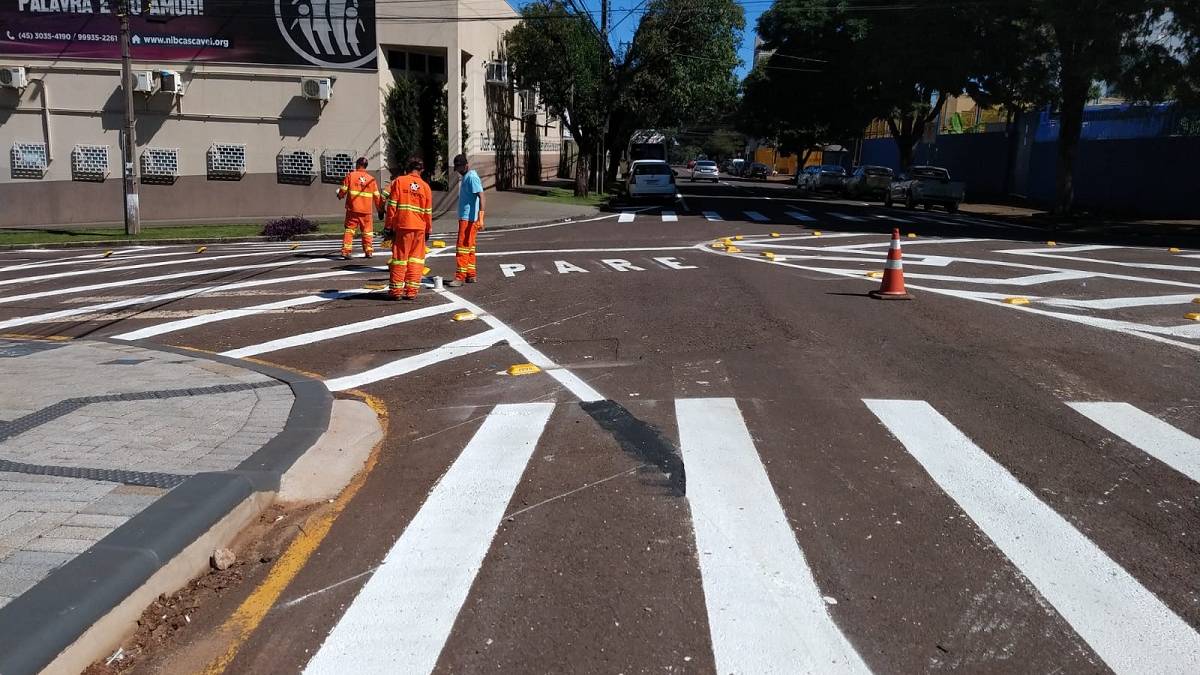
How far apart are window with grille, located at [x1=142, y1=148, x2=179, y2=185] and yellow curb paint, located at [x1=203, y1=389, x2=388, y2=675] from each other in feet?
80.6

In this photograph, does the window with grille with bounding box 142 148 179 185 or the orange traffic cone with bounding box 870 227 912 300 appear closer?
the orange traffic cone with bounding box 870 227 912 300

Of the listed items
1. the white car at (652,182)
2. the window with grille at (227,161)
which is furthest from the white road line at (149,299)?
the white car at (652,182)

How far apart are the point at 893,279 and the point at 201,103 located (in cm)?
2211

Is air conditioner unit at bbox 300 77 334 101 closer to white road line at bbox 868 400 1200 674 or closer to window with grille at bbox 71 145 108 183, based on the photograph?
window with grille at bbox 71 145 108 183

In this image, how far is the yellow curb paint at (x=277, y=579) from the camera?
3.88m

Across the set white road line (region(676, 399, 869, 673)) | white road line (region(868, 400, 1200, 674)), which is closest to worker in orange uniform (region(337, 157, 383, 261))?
white road line (region(676, 399, 869, 673))

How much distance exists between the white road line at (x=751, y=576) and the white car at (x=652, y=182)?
2960 centimetres

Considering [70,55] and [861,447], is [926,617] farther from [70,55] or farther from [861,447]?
[70,55]

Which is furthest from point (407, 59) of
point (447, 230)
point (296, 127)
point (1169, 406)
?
point (1169, 406)

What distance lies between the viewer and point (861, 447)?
6207 mm

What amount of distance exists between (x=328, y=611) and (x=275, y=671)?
0.48 metres

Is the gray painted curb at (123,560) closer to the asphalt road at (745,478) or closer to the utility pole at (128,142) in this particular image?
the asphalt road at (745,478)

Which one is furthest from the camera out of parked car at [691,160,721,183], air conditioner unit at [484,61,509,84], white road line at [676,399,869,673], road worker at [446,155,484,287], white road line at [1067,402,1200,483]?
parked car at [691,160,721,183]

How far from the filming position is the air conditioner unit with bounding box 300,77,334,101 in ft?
88.0
